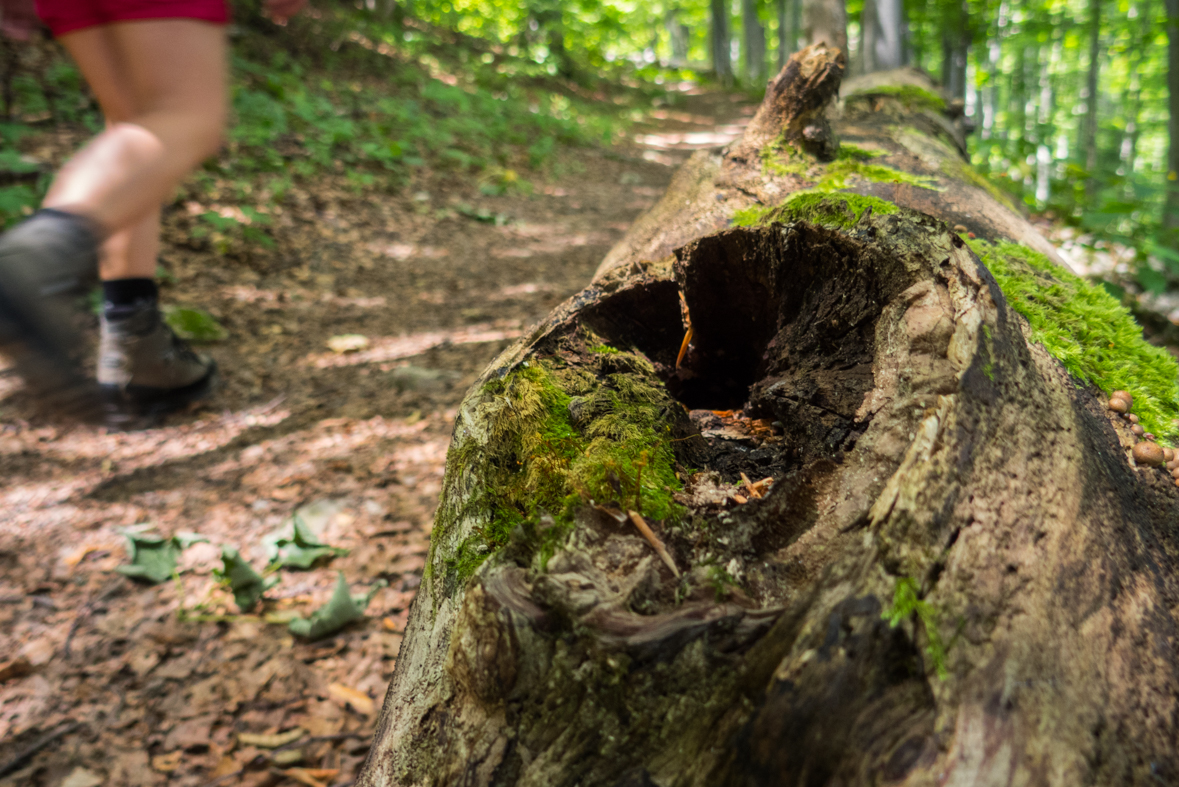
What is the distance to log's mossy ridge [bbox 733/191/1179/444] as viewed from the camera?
1.20 m

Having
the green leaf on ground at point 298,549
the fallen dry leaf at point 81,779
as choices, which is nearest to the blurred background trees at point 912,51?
the green leaf on ground at point 298,549

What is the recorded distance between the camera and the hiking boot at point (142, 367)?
238 cm

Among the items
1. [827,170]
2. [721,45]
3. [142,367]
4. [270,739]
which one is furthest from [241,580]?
[721,45]

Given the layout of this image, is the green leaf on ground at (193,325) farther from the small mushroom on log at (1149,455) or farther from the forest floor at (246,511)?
the small mushroom on log at (1149,455)

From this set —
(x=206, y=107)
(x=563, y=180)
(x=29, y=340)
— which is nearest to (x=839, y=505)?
(x=29, y=340)

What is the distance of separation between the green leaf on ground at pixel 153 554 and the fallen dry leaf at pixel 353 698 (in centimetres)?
70

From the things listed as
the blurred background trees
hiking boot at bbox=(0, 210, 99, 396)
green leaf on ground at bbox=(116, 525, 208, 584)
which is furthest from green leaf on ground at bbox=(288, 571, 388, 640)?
the blurred background trees

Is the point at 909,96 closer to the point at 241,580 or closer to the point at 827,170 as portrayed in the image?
the point at 827,170

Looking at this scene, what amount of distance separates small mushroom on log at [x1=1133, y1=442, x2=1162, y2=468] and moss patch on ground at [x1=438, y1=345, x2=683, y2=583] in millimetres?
824

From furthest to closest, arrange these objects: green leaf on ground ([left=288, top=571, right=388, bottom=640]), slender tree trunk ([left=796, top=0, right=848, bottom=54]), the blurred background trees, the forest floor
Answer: slender tree trunk ([left=796, top=0, right=848, bottom=54]) < the blurred background trees < green leaf on ground ([left=288, top=571, right=388, bottom=640]) < the forest floor

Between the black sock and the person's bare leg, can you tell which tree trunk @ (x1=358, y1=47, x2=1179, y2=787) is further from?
the black sock

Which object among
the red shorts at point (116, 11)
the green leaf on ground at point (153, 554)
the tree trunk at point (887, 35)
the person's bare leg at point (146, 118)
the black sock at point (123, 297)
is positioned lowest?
the green leaf on ground at point (153, 554)

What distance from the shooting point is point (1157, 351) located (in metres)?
1.41

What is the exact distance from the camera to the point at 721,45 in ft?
69.2
